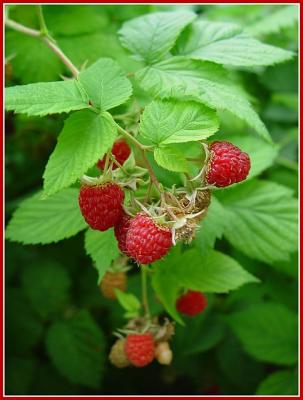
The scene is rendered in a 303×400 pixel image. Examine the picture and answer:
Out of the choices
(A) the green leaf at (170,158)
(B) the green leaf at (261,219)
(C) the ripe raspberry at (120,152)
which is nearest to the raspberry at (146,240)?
(A) the green leaf at (170,158)

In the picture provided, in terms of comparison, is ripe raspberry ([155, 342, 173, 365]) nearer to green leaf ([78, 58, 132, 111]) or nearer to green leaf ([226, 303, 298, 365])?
green leaf ([226, 303, 298, 365])

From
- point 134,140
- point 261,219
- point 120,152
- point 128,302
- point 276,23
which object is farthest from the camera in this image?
point 276,23

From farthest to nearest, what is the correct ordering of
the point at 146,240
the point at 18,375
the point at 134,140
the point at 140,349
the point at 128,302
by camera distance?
the point at 18,375 < the point at 128,302 < the point at 140,349 < the point at 134,140 < the point at 146,240

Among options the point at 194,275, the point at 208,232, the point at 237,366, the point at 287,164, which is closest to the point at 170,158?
the point at 208,232

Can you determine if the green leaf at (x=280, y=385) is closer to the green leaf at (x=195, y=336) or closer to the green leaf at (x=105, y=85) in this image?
the green leaf at (x=195, y=336)

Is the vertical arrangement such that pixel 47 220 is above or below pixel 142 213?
below

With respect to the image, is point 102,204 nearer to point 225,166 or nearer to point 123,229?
point 123,229

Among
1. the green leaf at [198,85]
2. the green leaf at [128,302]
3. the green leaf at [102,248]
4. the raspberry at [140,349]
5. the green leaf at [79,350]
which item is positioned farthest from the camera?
the green leaf at [79,350]
